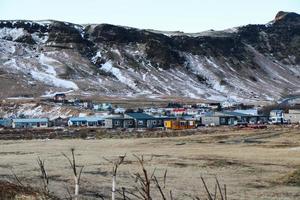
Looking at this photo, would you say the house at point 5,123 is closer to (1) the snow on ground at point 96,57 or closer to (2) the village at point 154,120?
(2) the village at point 154,120

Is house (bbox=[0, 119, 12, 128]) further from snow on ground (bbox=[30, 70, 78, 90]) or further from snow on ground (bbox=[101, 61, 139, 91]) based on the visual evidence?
snow on ground (bbox=[101, 61, 139, 91])

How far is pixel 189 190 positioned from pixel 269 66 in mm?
176429

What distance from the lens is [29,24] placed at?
612ft

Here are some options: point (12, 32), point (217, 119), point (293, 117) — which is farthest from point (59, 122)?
point (12, 32)

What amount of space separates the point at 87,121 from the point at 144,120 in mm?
9888

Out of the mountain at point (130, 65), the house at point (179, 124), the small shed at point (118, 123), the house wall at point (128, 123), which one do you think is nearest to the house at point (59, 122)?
the small shed at point (118, 123)

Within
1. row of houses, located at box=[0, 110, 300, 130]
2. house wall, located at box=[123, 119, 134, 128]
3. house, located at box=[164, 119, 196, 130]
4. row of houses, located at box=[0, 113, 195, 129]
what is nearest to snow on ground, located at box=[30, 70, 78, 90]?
row of houses, located at box=[0, 110, 300, 130]

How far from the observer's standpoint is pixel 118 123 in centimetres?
8244

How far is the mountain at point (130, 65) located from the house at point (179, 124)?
168 feet

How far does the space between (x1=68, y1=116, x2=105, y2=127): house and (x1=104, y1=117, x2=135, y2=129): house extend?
11.0 ft

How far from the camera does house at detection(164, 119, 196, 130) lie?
3196 inches

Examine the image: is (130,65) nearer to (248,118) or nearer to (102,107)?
(102,107)

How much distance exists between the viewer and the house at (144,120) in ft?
276

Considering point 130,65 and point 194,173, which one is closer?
point 194,173
